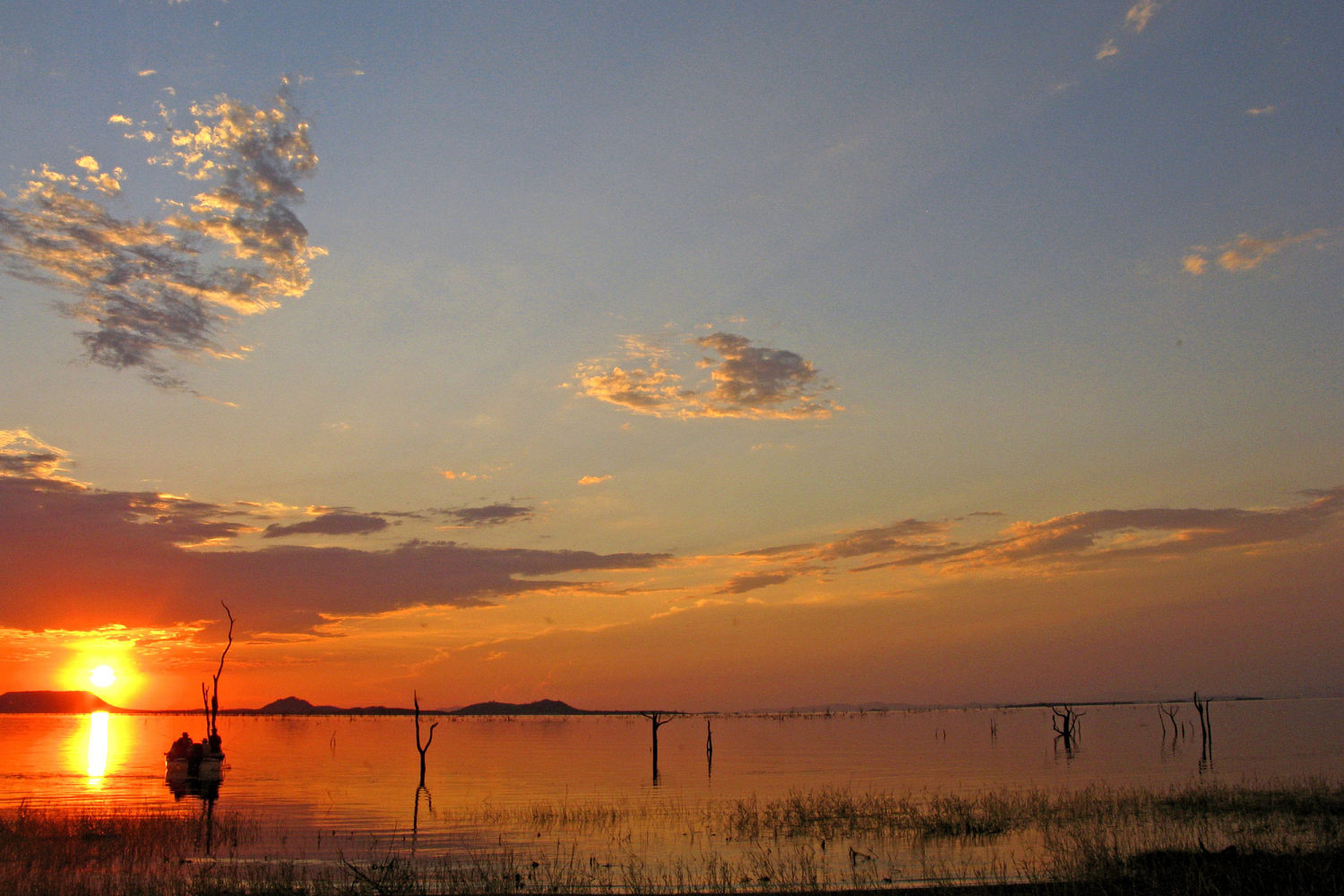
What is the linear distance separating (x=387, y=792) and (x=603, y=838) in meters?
23.1

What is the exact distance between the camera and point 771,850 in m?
28.0

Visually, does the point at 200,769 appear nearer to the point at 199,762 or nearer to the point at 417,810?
the point at 199,762

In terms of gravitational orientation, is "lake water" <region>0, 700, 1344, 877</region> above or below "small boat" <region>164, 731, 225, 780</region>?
below

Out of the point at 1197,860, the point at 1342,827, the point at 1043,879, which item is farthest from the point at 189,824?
the point at 1342,827

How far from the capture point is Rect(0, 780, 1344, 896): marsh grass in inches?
814

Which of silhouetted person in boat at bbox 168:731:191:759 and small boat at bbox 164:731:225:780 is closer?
small boat at bbox 164:731:225:780

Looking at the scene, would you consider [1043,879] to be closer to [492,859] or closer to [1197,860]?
[1197,860]

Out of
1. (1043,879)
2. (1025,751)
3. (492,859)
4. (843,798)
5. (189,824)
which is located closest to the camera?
(1043,879)

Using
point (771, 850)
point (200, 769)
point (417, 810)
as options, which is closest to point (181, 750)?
point (200, 769)

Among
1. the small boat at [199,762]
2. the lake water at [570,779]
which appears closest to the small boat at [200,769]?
the small boat at [199,762]

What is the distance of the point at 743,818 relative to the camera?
34375 millimetres

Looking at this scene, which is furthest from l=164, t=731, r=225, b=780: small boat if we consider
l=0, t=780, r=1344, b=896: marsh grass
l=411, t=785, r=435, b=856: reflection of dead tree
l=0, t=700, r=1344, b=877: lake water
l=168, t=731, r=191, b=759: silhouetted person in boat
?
l=0, t=780, r=1344, b=896: marsh grass

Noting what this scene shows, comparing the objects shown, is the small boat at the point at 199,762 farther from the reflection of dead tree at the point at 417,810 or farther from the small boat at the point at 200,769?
the reflection of dead tree at the point at 417,810

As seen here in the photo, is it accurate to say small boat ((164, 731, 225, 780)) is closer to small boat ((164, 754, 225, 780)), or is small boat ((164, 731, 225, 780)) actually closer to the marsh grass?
small boat ((164, 754, 225, 780))
